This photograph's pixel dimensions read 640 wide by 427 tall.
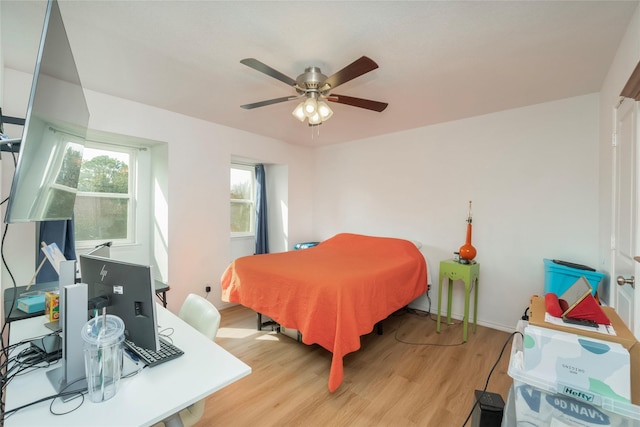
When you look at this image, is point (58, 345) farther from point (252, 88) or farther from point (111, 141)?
point (111, 141)

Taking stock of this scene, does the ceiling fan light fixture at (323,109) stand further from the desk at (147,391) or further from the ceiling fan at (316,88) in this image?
the desk at (147,391)

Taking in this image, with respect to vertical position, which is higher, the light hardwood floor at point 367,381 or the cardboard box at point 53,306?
the cardboard box at point 53,306

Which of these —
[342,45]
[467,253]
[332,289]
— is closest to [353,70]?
[342,45]

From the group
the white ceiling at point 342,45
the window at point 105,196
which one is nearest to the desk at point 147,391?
the white ceiling at point 342,45

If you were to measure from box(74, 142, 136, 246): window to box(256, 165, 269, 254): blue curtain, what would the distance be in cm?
163

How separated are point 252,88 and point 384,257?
88.4 inches

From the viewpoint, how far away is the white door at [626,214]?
56.0 inches

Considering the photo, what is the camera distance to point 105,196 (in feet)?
9.98

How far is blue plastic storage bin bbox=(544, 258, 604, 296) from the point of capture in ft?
7.13

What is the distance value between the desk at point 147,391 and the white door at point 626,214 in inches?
75.0

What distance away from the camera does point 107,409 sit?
84cm

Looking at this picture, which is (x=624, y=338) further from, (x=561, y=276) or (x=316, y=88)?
(x=316, y=88)

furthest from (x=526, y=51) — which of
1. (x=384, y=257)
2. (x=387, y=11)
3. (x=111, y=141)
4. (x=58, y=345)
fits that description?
(x=111, y=141)

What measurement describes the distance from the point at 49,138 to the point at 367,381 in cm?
234
